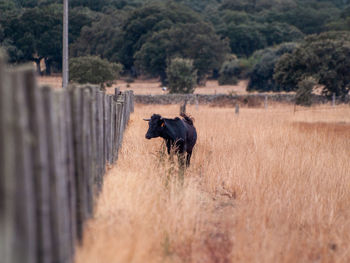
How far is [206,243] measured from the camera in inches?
206

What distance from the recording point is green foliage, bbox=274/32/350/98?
40469 mm

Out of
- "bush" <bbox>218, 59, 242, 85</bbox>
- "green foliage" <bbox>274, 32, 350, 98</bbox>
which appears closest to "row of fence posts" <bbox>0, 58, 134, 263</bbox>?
"green foliage" <bbox>274, 32, 350, 98</bbox>

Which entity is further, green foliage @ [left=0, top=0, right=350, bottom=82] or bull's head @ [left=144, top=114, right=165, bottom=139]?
green foliage @ [left=0, top=0, right=350, bottom=82]

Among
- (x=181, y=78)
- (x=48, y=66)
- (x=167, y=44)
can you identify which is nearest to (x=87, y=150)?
(x=48, y=66)

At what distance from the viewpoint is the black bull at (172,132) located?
916 centimetres

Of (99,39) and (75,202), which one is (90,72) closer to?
(99,39)

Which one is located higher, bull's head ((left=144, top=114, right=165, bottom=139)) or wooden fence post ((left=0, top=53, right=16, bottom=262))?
wooden fence post ((left=0, top=53, right=16, bottom=262))

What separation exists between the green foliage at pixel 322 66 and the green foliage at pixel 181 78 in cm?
861

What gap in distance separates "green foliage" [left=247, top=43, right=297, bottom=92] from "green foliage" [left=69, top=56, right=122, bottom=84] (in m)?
25.5

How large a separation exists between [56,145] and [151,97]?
35450 mm

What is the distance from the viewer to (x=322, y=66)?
133 feet

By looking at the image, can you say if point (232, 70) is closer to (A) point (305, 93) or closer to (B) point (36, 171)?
(A) point (305, 93)

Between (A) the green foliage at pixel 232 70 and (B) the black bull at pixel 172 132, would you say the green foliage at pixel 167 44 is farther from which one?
(B) the black bull at pixel 172 132

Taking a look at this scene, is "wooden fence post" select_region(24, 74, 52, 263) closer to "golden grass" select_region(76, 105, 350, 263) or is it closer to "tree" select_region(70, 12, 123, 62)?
"golden grass" select_region(76, 105, 350, 263)
